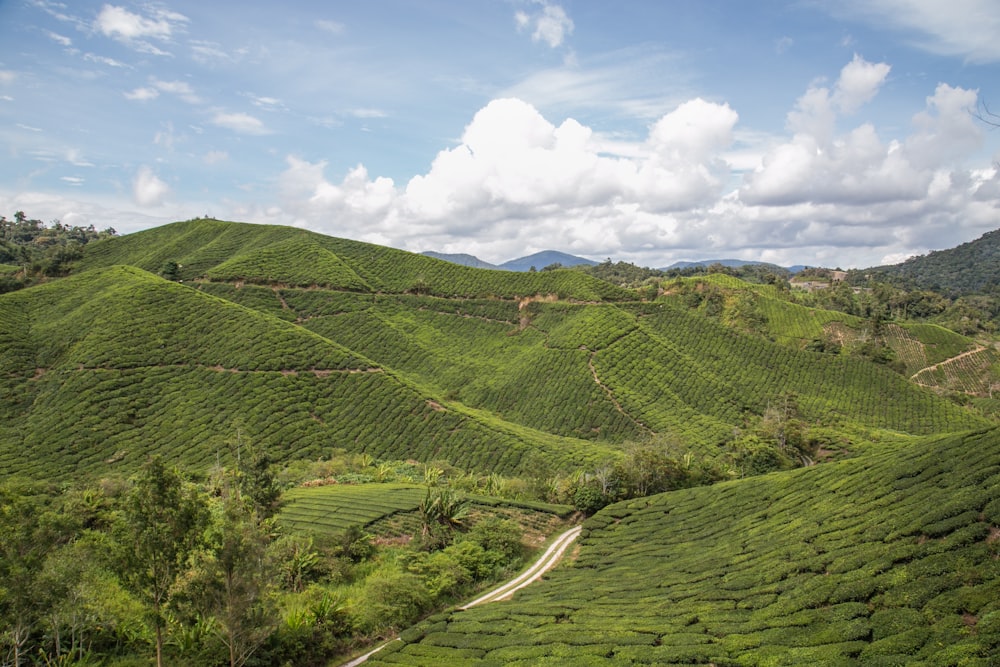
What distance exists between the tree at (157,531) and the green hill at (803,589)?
8.29m

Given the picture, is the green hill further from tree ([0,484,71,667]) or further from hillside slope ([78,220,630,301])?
hillside slope ([78,220,630,301])

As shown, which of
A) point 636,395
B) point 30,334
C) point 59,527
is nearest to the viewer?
point 59,527

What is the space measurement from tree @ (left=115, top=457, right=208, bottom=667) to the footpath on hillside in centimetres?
872

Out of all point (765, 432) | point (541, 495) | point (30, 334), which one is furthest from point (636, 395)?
point (30, 334)

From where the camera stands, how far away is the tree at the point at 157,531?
13258 millimetres

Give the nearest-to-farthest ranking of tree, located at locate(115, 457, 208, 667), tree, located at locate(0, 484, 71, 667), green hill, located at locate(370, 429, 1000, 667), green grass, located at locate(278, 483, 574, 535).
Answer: tree, located at locate(0, 484, 71, 667), tree, located at locate(115, 457, 208, 667), green hill, located at locate(370, 429, 1000, 667), green grass, located at locate(278, 483, 574, 535)

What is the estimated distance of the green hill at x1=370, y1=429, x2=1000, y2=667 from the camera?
1380 centimetres

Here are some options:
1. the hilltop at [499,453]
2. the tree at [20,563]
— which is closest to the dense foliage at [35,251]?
the hilltop at [499,453]

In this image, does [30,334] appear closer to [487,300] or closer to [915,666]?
[487,300]

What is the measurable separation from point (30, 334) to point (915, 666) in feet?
249

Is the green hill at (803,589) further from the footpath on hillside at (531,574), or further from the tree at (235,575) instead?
the tree at (235,575)

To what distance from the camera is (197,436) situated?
1834 inches

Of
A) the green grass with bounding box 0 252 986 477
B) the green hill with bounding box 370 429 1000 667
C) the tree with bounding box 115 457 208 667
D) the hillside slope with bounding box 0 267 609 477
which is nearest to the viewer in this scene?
the tree with bounding box 115 457 208 667

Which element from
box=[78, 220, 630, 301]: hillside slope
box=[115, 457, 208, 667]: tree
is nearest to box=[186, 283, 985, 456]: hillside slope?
box=[78, 220, 630, 301]: hillside slope
